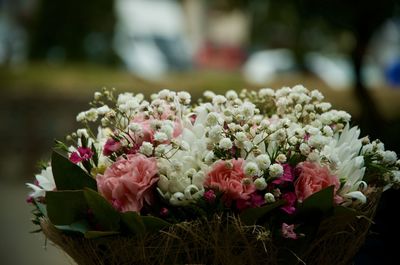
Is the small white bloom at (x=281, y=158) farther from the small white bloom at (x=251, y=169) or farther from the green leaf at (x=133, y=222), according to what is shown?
the green leaf at (x=133, y=222)

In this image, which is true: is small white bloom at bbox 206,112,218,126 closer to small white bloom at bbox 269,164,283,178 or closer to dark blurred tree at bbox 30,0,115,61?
small white bloom at bbox 269,164,283,178

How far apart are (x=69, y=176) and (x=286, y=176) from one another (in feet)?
1.59

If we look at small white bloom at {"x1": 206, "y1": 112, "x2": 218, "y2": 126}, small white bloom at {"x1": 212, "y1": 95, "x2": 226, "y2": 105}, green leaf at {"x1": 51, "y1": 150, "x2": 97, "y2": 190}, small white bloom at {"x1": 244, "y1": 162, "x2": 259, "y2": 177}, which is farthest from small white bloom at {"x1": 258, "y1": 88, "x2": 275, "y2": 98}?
green leaf at {"x1": 51, "y1": 150, "x2": 97, "y2": 190}

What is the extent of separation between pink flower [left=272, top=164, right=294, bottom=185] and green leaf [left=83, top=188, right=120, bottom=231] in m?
0.35

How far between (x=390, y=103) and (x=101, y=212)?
439 centimetres

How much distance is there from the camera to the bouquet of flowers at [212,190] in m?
1.43

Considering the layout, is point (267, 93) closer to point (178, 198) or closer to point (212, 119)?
point (212, 119)

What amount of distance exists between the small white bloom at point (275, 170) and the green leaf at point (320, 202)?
0.29 ft

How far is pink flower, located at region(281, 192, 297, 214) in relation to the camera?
1436 mm

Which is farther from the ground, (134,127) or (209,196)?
(134,127)

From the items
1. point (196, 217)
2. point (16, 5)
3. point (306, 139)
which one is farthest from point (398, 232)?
point (16, 5)

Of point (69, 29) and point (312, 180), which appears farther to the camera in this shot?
point (69, 29)

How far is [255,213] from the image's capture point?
4.67 feet

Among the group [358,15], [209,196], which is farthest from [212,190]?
[358,15]
